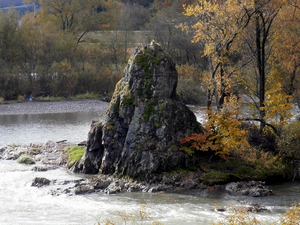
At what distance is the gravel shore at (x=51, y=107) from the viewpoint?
169 ft

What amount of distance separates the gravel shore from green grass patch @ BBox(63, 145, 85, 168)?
2487cm

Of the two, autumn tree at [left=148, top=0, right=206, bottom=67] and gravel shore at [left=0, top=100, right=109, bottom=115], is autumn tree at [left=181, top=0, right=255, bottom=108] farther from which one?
autumn tree at [left=148, top=0, right=206, bottom=67]

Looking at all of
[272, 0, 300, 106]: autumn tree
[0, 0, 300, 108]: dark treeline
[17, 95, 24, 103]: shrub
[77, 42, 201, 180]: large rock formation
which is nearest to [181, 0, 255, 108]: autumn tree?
[77, 42, 201, 180]: large rock formation

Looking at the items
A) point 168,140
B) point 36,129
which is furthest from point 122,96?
point 36,129

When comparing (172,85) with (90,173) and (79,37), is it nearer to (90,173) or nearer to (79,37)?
(90,173)

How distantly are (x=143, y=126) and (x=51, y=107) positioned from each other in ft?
113

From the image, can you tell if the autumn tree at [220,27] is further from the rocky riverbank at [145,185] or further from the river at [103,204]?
the river at [103,204]

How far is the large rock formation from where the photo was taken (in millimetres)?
21203

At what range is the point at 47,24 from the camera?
69.8 meters

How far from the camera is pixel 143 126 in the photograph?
71.3ft

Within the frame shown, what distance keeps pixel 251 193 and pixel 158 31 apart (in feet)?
167

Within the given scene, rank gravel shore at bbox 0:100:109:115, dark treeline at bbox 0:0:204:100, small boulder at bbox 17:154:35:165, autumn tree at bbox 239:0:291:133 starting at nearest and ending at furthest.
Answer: autumn tree at bbox 239:0:291:133
small boulder at bbox 17:154:35:165
gravel shore at bbox 0:100:109:115
dark treeline at bbox 0:0:204:100

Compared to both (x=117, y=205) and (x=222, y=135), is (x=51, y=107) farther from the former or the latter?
(x=117, y=205)

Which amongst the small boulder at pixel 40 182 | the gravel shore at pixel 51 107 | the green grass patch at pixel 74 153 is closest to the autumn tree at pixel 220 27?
the green grass patch at pixel 74 153
